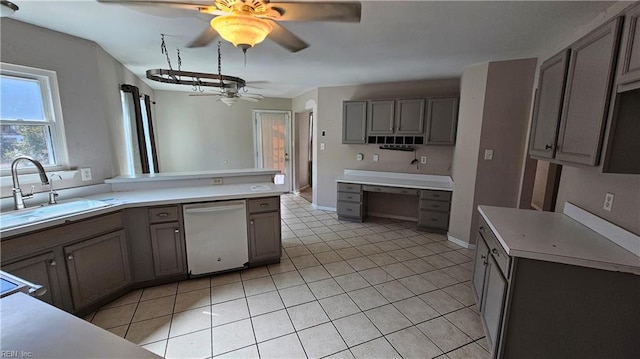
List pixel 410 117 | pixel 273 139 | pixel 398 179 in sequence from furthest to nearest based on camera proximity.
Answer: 1. pixel 273 139
2. pixel 398 179
3. pixel 410 117

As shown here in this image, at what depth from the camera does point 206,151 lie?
19.4ft

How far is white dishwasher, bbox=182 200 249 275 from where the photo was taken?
2561mm

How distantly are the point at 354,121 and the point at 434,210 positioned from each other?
193cm

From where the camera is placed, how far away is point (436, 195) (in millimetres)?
3875

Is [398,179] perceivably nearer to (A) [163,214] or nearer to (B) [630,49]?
(B) [630,49]

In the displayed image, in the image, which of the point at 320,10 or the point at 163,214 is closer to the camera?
the point at 320,10

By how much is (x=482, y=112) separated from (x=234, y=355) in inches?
139

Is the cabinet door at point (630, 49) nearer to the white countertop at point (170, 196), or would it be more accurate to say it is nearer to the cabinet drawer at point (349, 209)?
the white countertop at point (170, 196)

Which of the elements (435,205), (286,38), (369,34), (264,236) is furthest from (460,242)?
(286,38)

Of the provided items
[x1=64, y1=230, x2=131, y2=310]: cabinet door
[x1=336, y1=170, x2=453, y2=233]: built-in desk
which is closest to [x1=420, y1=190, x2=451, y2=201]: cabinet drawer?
[x1=336, y1=170, x2=453, y2=233]: built-in desk

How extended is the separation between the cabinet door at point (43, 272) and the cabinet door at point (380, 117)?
13.1 ft

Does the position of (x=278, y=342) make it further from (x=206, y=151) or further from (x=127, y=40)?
(x=206, y=151)

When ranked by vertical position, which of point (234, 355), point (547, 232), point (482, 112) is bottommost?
point (234, 355)

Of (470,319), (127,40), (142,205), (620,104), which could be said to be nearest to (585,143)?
(620,104)
